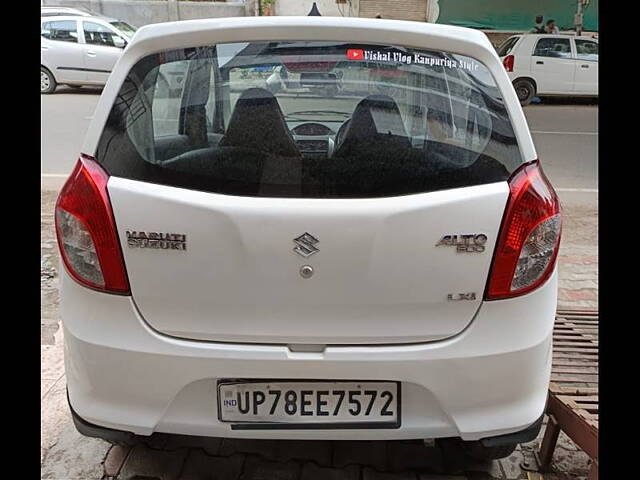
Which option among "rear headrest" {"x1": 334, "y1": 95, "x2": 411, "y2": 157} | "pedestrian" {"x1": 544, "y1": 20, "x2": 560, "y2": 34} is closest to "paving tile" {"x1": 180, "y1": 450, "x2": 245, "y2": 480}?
"rear headrest" {"x1": 334, "y1": 95, "x2": 411, "y2": 157}

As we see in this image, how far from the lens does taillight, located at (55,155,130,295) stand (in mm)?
1648

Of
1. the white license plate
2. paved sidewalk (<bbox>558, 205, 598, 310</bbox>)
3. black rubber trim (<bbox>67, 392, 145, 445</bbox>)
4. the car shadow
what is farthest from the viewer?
the car shadow

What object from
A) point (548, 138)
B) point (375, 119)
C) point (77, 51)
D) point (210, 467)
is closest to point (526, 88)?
point (548, 138)

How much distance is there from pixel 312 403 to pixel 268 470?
628 mm

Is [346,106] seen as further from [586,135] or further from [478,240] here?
[586,135]

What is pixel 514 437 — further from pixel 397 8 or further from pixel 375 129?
pixel 397 8

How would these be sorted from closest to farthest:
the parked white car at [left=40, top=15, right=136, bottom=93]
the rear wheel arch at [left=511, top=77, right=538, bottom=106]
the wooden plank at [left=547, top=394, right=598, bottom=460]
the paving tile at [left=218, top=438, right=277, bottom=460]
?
the wooden plank at [left=547, top=394, right=598, bottom=460], the paving tile at [left=218, top=438, right=277, bottom=460], the parked white car at [left=40, top=15, right=136, bottom=93], the rear wheel arch at [left=511, top=77, right=538, bottom=106]

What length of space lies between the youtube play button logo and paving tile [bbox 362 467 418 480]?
1474mm

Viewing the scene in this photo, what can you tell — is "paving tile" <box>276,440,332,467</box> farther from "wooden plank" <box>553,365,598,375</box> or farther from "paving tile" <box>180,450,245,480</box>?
"wooden plank" <box>553,365,598,375</box>

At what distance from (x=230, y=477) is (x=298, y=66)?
148 centimetres

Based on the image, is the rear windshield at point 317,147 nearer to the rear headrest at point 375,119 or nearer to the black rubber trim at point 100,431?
the rear headrest at point 375,119

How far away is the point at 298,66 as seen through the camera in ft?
6.04

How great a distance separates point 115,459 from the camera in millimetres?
2234

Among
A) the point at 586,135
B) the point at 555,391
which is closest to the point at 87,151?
the point at 555,391
